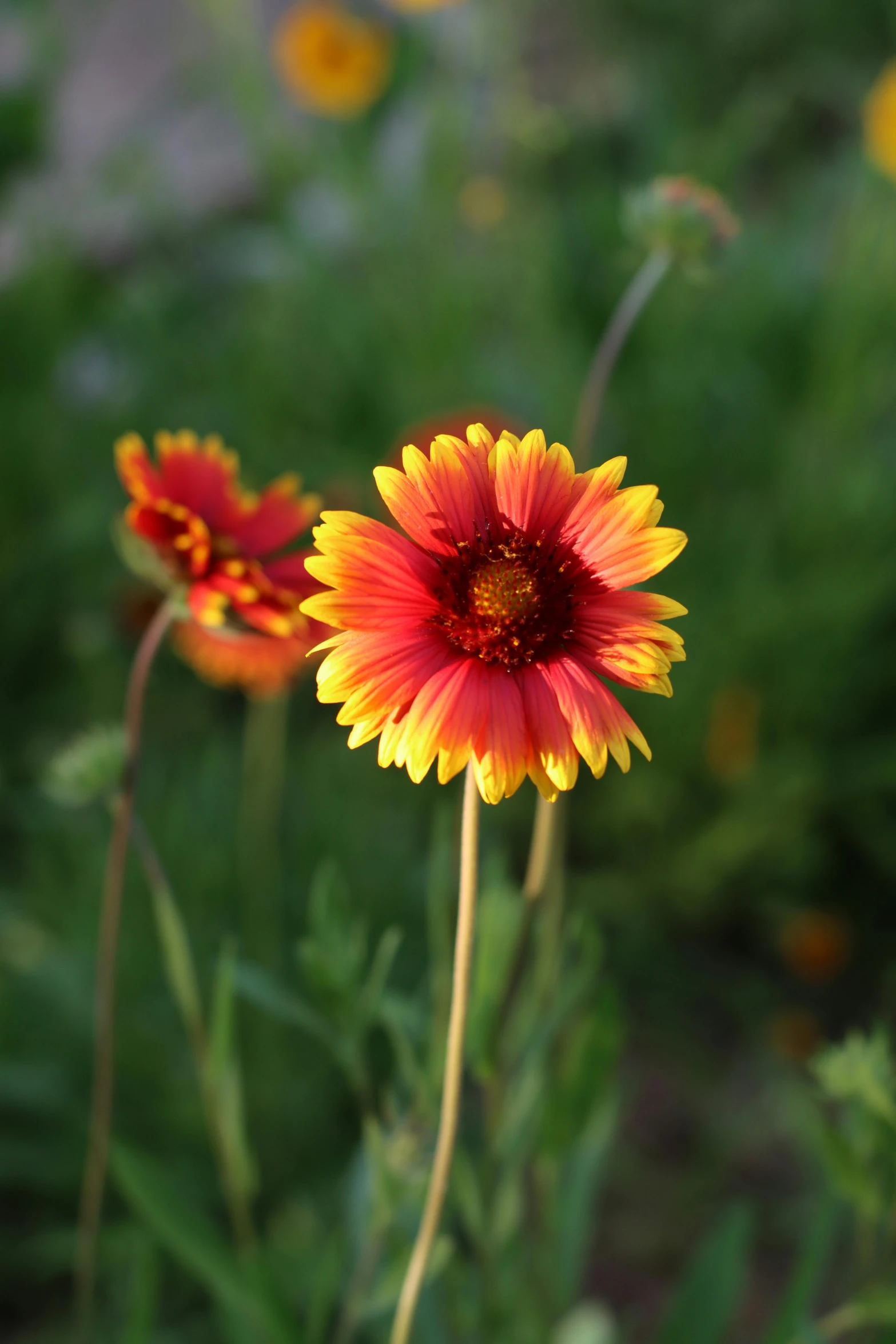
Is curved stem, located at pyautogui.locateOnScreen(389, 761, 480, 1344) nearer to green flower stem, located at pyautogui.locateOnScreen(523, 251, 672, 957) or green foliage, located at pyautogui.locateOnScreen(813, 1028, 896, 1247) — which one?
green flower stem, located at pyautogui.locateOnScreen(523, 251, 672, 957)

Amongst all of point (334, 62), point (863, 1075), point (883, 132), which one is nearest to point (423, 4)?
point (334, 62)

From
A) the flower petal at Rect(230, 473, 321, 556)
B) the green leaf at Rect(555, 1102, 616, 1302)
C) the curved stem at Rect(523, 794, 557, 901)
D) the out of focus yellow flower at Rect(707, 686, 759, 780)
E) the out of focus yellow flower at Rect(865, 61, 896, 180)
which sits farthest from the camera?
the out of focus yellow flower at Rect(865, 61, 896, 180)

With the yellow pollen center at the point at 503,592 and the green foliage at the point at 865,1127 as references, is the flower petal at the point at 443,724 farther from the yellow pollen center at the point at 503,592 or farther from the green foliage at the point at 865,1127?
the green foliage at the point at 865,1127

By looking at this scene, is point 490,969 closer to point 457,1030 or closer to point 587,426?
point 457,1030

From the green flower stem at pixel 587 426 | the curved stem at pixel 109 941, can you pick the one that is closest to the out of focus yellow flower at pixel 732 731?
the green flower stem at pixel 587 426

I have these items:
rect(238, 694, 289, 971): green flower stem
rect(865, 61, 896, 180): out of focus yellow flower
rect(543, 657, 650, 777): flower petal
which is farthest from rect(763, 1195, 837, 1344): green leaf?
rect(865, 61, 896, 180): out of focus yellow flower

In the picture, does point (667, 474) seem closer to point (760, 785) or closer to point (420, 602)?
point (760, 785)
